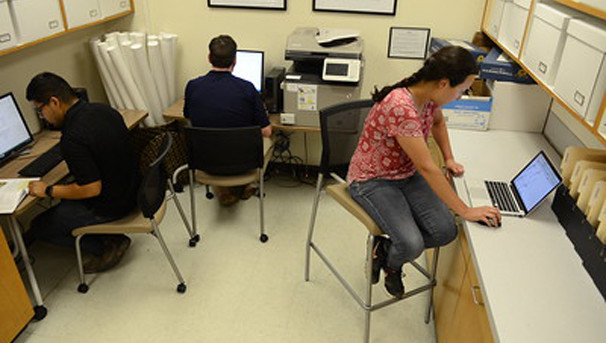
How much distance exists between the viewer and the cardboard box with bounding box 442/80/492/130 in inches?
99.2

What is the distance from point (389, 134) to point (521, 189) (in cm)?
62

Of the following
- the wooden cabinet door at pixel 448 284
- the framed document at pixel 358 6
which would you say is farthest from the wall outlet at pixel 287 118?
the wooden cabinet door at pixel 448 284

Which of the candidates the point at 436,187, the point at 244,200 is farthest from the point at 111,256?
the point at 436,187

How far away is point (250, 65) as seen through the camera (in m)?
3.23

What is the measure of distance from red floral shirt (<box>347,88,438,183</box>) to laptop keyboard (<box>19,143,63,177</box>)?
5.15 feet

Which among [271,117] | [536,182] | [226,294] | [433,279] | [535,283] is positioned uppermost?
[536,182]

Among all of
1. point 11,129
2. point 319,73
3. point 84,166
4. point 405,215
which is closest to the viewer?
point 405,215

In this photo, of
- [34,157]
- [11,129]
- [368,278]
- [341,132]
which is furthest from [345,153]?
[11,129]

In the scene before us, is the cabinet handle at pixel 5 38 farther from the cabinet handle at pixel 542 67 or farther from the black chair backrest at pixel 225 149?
the cabinet handle at pixel 542 67

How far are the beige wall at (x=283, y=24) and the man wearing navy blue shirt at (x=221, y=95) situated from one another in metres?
0.70

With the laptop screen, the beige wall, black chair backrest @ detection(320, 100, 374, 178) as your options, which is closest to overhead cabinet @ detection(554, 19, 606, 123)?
the laptop screen

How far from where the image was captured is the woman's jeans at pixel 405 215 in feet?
5.96

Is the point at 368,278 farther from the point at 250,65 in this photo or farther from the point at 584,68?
the point at 250,65

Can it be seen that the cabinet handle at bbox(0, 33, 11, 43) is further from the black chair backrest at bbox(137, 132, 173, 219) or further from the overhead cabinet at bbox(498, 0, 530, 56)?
the overhead cabinet at bbox(498, 0, 530, 56)
